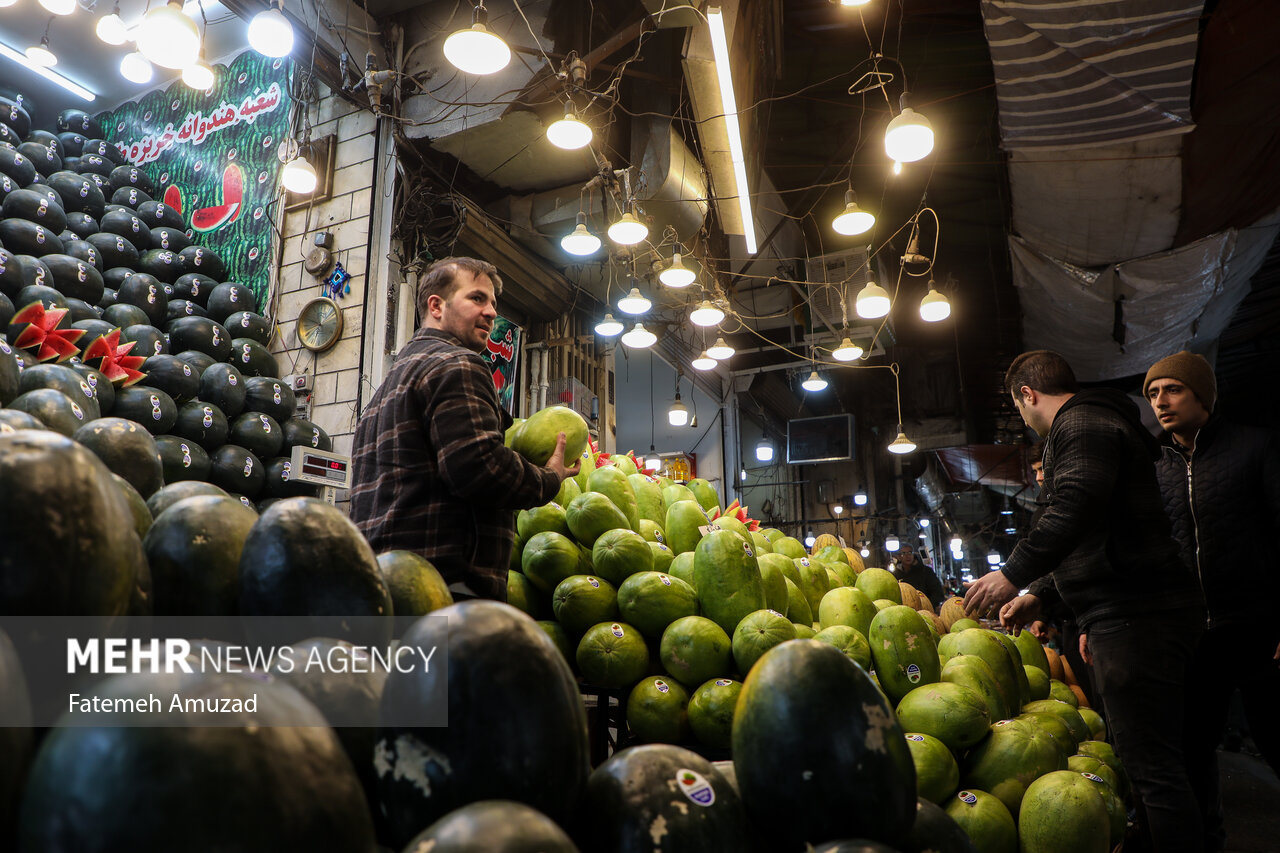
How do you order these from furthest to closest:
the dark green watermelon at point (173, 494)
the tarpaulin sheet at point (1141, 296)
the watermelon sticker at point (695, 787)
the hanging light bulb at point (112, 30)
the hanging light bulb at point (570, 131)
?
1. the tarpaulin sheet at point (1141, 296)
2. the hanging light bulb at point (112, 30)
3. the hanging light bulb at point (570, 131)
4. the dark green watermelon at point (173, 494)
5. the watermelon sticker at point (695, 787)

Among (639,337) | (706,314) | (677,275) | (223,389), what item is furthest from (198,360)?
(706,314)

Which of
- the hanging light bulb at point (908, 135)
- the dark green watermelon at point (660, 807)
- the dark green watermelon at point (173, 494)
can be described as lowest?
the dark green watermelon at point (660, 807)

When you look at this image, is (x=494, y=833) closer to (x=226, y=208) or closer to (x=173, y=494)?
(x=173, y=494)

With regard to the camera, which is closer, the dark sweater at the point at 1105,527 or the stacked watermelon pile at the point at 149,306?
the dark sweater at the point at 1105,527

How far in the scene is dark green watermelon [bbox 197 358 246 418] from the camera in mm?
5391

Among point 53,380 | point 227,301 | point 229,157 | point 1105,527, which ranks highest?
point 229,157

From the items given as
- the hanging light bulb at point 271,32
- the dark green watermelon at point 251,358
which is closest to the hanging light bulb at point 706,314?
the dark green watermelon at point 251,358

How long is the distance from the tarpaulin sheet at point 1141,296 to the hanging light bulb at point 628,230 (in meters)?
3.16

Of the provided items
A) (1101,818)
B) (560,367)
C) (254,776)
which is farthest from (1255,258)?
(254,776)

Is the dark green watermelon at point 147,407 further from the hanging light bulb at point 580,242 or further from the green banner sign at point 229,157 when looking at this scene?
the hanging light bulb at point 580,242

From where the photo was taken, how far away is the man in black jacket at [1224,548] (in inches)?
119

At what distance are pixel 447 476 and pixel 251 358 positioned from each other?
486cm

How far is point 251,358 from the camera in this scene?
600 centimetres

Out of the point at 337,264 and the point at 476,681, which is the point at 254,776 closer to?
the point at 476,681
